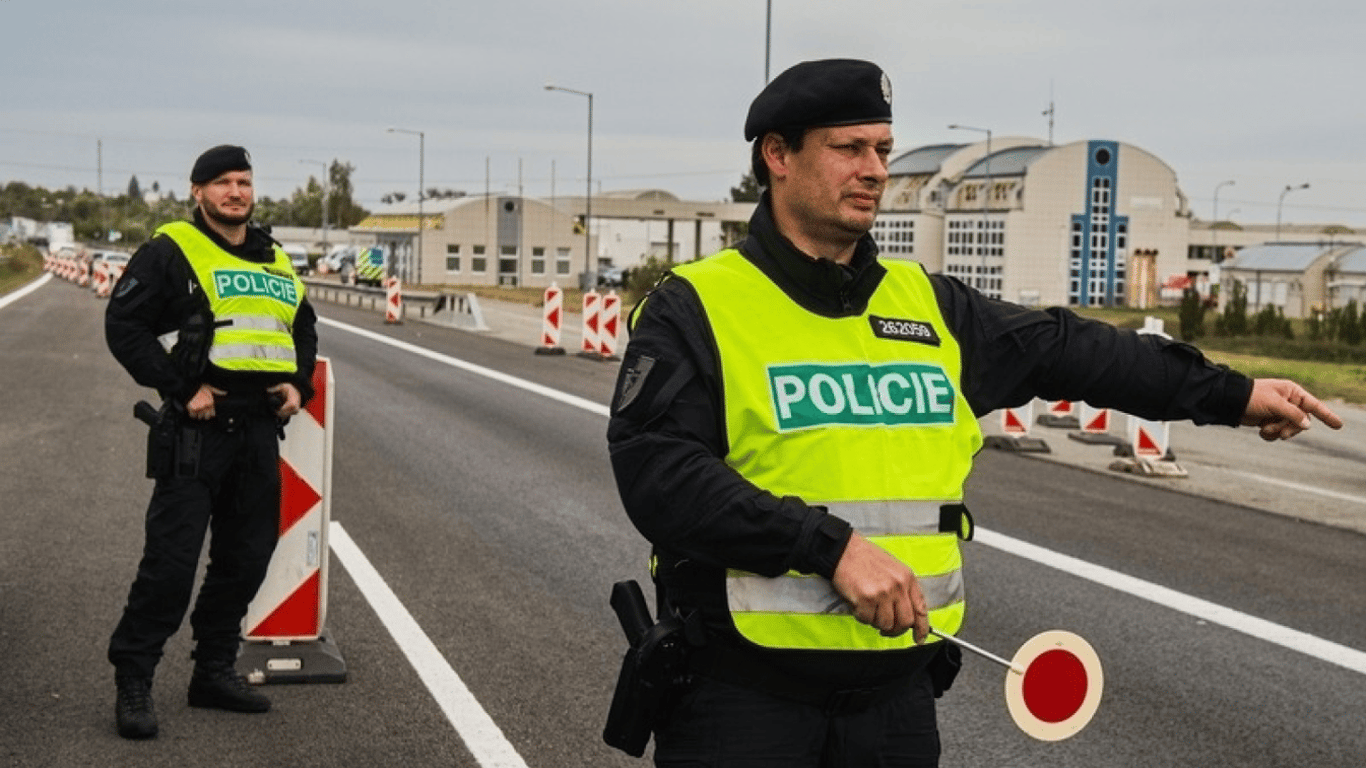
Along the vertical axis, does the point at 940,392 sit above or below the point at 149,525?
above

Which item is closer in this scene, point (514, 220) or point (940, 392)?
point (940, 392)

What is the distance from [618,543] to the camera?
11672mm

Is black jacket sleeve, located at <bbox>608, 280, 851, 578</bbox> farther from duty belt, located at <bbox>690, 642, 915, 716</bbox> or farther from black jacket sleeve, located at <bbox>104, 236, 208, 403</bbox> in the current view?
black jacket sleeve, located at <bbox>104, 236, 208, 403</bbox>

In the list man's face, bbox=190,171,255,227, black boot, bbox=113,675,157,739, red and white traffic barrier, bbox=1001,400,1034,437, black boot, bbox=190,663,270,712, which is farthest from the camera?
red and white traffic barrier, bbox=1001,400,1034,437

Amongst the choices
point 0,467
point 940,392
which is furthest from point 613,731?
point 0,467

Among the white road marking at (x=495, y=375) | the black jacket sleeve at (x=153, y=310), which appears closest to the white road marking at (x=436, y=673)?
the black jacket sleeve at (x=153, y=310)

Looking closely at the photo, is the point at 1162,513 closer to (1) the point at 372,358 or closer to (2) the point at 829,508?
(2) the point at 829,508

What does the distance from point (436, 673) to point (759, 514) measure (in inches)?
197

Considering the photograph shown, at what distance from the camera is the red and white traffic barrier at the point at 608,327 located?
3098 centimetres

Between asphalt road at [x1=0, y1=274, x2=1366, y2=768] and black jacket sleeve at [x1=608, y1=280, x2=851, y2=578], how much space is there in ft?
11.3

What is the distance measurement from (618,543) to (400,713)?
444 centimetres

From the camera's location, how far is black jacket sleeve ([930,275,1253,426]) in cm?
377

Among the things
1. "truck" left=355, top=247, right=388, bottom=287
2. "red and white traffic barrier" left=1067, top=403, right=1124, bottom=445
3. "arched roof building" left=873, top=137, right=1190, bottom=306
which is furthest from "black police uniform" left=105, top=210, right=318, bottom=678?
"arched roof building" left=873, top=137, right=1190, bottom=306

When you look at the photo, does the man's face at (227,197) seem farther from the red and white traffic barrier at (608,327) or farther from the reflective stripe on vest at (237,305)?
the red and white traffic barrier at (608,327)
